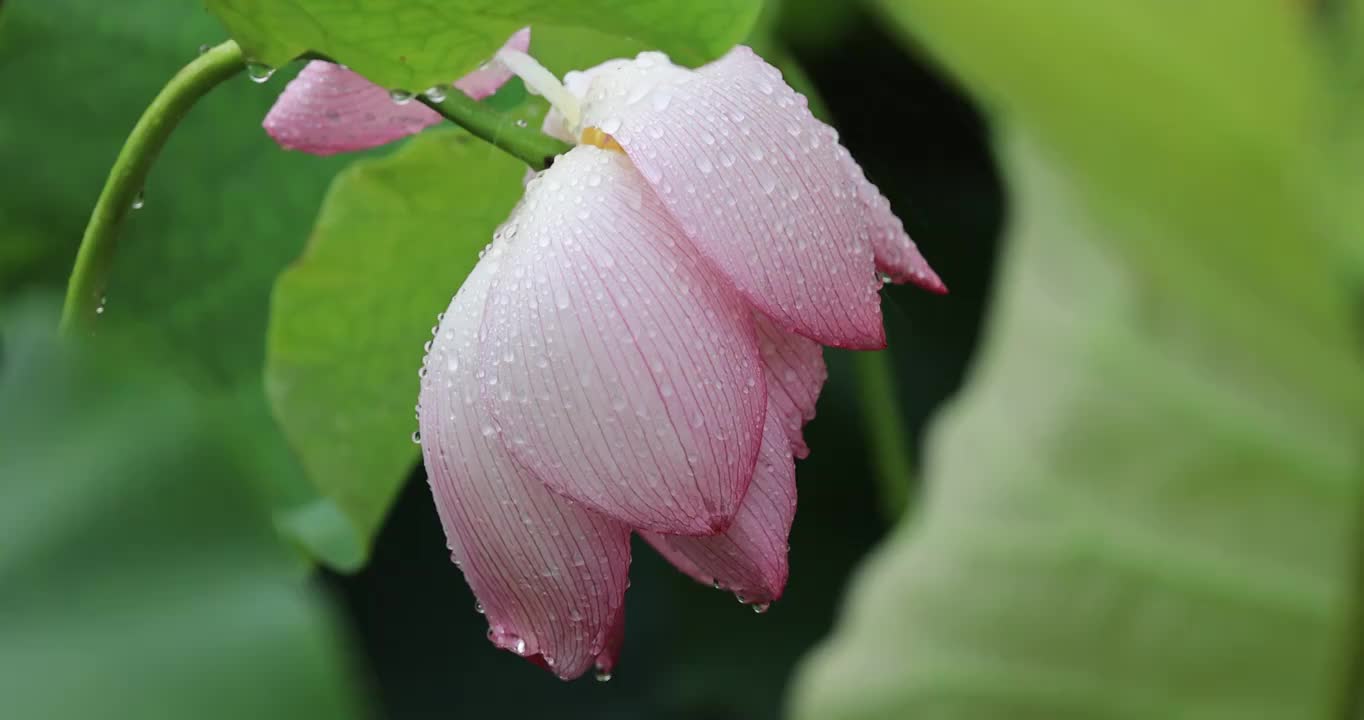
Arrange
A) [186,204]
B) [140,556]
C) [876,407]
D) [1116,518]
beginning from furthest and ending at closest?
[1116,518], [876,407], [186,204], [140,556]

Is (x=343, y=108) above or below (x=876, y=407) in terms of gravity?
above

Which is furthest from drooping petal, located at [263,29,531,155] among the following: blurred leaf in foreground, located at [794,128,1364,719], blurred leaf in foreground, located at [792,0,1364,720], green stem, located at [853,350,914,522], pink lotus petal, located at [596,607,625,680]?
blurred leaf in foreground, located at [794,128,1364,719]

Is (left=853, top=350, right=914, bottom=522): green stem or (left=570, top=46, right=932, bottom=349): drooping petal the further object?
(left=853, top=350, right=914, bottom=522): green stem

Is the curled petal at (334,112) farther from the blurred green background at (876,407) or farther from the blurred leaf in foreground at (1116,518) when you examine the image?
the blurred leaf in foreground at (1116,518)

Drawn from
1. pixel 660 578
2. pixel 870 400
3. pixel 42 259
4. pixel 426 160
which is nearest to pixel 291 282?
pixel 426 160

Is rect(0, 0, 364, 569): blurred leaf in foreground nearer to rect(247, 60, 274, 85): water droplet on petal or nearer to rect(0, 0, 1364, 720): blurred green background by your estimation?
rect(0, 0, 1364, 720): blurred green background

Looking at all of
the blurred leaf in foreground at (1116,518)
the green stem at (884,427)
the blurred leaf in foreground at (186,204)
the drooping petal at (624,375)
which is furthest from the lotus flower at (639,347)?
the blurred leaf in foreground at (1116,518)

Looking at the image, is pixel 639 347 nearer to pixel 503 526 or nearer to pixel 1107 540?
pixel 503 526

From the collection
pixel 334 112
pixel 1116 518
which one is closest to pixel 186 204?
pixel 334 112
